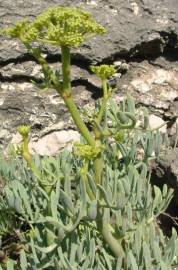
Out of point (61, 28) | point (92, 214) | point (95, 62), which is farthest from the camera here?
point (95, 62)

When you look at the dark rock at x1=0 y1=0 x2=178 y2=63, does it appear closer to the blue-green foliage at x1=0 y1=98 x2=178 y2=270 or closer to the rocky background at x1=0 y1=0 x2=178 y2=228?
the rocky background at x1=0 y1=0 x2=178 y2=228

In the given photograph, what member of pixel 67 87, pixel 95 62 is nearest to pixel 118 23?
pixel 95 62

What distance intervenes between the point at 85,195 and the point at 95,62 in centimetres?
89

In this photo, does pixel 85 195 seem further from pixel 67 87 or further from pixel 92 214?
pixel 67 87

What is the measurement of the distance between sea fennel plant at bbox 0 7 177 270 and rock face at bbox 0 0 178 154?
0.45 metres

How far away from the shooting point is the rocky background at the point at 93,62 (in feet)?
6.49

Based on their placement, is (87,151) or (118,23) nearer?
(87,151)

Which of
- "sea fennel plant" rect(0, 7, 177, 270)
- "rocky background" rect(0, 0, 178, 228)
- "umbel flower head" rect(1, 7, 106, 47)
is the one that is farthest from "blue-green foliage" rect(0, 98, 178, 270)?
"rocky background" rect(0, 0, 178, 228)

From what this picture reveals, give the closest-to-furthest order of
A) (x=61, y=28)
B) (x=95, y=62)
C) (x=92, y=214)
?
(x=61, y=28) < (x=92, y=214) < (x=95, y=62)

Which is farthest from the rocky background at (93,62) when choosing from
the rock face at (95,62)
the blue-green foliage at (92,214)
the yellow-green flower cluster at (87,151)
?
the yellow-green flower cluster at (87,151)

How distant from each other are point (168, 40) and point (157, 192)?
2.61ft

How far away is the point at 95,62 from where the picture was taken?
2014mm

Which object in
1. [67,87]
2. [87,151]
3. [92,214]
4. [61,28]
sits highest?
[61,28]

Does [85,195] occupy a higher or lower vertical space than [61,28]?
lower
